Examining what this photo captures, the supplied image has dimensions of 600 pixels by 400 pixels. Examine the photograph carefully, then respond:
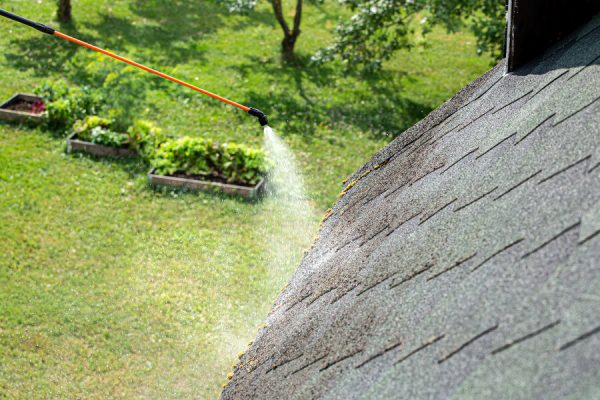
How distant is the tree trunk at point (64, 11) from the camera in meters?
16.4

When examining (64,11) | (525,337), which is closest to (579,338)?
A: (525,337)

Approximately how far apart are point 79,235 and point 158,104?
4602mm

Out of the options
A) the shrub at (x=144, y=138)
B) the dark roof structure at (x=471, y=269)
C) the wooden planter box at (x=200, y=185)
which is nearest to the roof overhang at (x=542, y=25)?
the dark roof structure at (x=471, y=269)

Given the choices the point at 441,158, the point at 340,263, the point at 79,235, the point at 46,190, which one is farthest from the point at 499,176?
the point at 46,190

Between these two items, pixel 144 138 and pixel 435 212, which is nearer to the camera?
pixel 435 212

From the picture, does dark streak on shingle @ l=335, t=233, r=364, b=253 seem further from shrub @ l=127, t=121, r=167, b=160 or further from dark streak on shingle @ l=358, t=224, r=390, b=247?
shrub @ l=127, t=121, r=167, b=160

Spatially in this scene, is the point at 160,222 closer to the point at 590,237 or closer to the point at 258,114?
the point at 258,114

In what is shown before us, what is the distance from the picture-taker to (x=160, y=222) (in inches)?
368

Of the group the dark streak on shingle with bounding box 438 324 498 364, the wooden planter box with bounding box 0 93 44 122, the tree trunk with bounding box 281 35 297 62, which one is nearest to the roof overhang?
the dark streak on shingle with bounding box 438 324 498 364

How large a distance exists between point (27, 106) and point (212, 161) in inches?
169

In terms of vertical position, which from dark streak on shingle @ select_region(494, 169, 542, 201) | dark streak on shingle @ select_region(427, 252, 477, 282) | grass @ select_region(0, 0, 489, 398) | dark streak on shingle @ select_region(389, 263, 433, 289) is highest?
dark streak on shingle @ select_region(494, 169, 542, 201)

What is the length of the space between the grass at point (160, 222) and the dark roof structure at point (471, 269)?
12.3 ft

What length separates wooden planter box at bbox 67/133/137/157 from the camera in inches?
428

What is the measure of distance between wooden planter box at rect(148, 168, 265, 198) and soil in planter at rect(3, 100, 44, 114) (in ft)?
10.7
